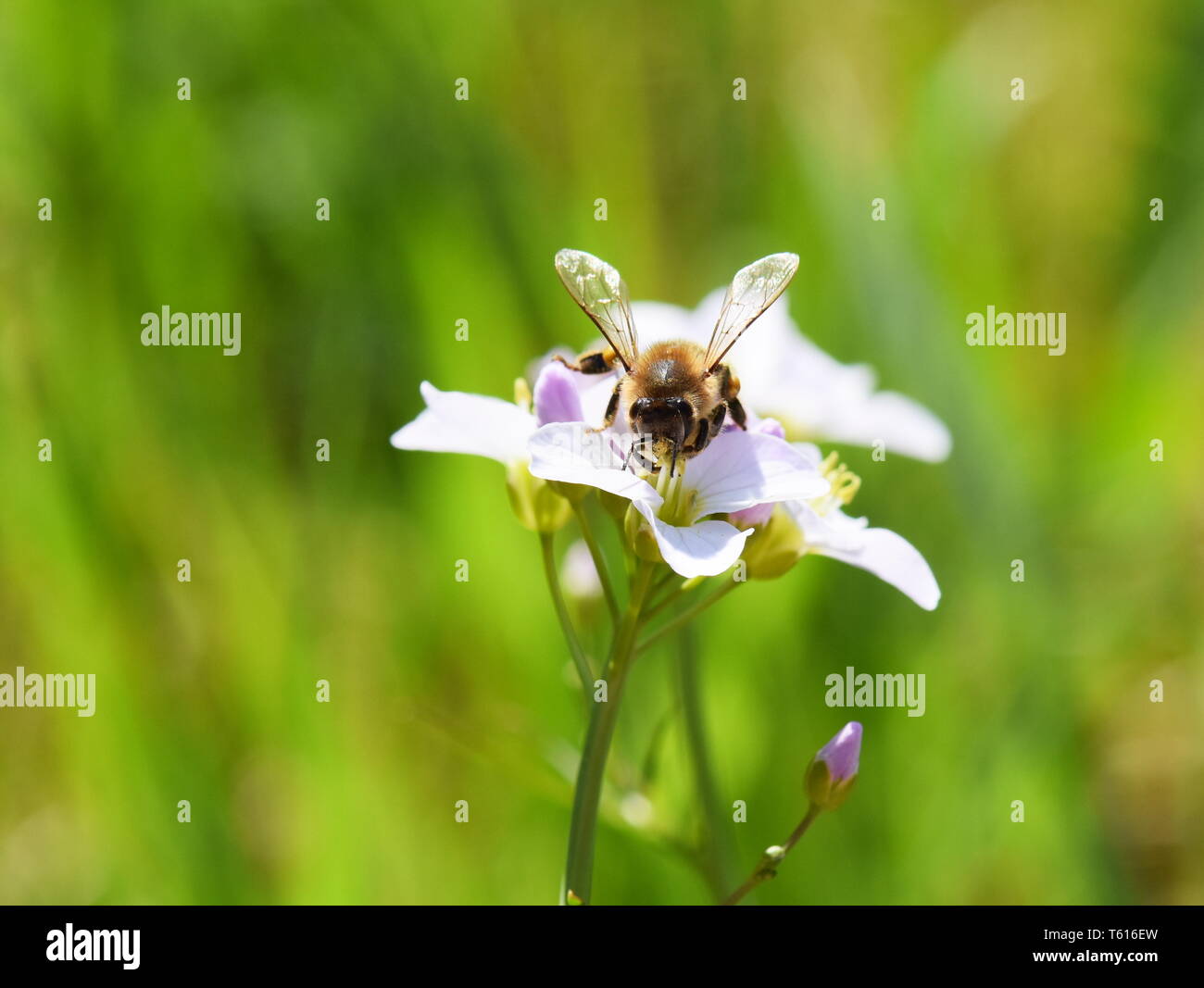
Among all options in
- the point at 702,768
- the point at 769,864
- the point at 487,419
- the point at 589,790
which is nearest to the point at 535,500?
the point at 487,419

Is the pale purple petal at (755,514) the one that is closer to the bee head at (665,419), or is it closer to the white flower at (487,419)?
the bee head at (665,419)

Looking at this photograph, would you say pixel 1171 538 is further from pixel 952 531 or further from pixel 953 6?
pixel 953 6

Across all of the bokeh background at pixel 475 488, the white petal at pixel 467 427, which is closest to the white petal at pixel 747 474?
the white petal at pixel 467 427

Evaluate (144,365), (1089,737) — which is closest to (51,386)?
(144,365)

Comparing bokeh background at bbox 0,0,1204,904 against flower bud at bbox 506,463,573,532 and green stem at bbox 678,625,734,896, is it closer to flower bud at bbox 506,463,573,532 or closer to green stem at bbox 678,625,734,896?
green stem at bbox 678,625,734,896

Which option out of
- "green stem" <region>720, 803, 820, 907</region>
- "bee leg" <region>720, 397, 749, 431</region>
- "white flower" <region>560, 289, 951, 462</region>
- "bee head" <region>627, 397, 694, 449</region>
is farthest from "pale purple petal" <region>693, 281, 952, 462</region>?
"green stem" <region>720, 803, 820, 907</region>
